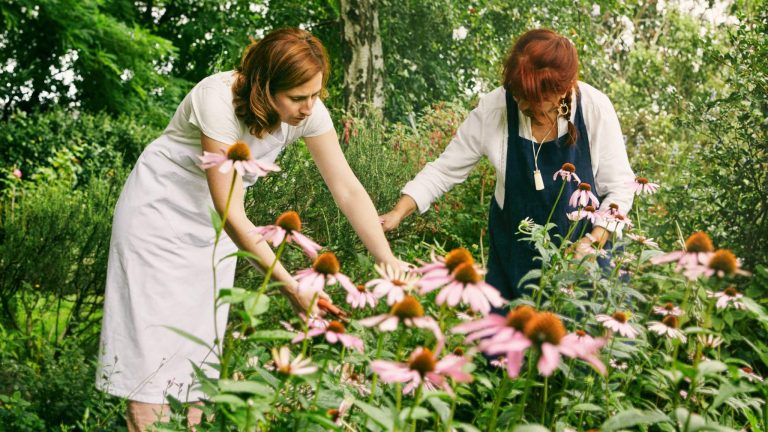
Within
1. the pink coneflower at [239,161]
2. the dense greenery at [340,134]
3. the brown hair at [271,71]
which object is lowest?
the dense greenery at [340,134]

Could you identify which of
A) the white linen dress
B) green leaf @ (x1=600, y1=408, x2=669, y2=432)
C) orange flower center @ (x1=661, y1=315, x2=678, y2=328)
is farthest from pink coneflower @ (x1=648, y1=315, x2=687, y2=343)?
the white linen dress

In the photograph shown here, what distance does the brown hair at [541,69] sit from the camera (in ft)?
7.34

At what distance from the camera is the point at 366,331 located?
179 cm

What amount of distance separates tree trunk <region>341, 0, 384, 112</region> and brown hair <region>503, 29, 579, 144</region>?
3852mm

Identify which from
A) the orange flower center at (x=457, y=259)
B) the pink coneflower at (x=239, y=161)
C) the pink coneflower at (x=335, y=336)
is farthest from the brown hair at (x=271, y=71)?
the orange flower center at (x=457, y=259)

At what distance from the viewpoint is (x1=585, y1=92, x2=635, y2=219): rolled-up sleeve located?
7.86 feet

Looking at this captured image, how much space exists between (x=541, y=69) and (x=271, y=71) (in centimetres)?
79

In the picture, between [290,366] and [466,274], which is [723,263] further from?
[290,366]

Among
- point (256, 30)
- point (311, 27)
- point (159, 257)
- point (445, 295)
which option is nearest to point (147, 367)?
point (159, 257)

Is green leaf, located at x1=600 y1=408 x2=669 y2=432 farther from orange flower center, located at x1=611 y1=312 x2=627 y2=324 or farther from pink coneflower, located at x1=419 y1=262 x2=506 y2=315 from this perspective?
orange flower center, located at x1=611 y1=312 x2=627 y2=324

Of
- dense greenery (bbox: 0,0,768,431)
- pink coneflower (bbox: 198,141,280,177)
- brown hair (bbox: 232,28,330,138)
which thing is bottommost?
dense greenery (bbox: 0,0,768,431)

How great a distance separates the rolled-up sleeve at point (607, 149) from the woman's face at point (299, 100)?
898mm

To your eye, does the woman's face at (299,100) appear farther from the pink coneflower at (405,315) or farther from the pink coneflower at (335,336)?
the pink coneflower at (405,315)

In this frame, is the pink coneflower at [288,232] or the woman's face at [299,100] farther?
the woman's face at [299,100]
